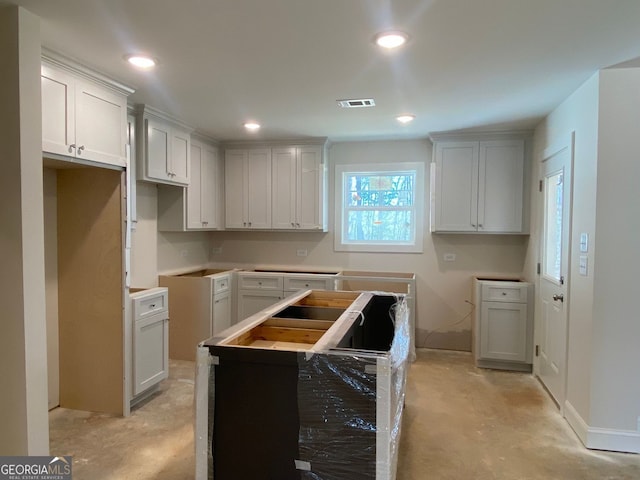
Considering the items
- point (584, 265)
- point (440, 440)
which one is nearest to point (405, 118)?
point (584, 265)

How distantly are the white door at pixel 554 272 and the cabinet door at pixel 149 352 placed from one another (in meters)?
3.24

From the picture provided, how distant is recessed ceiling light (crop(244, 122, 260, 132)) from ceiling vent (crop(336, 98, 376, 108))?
107 cm

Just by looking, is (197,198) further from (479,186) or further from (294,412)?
(294,412)

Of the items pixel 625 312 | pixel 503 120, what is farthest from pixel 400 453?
pixel 503 120

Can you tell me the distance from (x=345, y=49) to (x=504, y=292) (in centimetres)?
296

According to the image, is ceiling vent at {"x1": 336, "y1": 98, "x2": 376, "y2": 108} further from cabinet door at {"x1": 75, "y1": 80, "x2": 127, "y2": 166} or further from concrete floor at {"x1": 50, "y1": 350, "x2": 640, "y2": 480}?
concrete floor at {"x1": 50, "y1": 350, "x2": 640, "y2": 480}

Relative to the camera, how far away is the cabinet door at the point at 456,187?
444 centimetres

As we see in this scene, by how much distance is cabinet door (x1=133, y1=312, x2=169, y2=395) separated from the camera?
3.19m

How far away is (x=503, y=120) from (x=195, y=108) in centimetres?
286

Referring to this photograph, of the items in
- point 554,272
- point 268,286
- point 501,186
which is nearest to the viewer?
point 554,272

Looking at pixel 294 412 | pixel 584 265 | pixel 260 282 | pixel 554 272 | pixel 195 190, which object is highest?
pixel 195 190

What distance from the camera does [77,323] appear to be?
319 cm

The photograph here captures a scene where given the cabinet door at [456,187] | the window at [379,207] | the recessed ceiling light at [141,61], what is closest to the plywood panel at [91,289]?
the recessed ceiling light at [141,61]

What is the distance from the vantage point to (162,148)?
3.84 m
